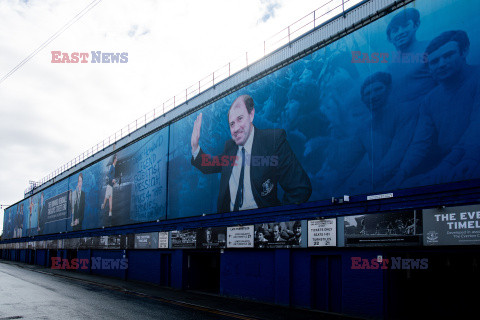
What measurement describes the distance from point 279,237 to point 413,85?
832 centimetres

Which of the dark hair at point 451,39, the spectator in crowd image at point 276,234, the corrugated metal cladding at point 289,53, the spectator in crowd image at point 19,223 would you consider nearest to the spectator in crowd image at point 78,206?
the corrugated metal cladding at point 289,53

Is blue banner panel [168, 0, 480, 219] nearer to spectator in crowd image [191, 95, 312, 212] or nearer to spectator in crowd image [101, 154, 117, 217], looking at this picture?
spectator in crowd image [191, 95, 312, 212]

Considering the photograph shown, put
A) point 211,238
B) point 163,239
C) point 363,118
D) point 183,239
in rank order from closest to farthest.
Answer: point 363,118 < point 211,238 < point 183,239 < point 163,239

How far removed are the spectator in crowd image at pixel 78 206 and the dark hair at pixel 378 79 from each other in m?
36.5

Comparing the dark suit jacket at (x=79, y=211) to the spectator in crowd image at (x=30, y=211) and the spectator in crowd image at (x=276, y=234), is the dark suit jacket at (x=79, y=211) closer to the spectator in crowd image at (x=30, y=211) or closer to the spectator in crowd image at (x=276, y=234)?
the spectator in crowd image at (x=30, y=211)

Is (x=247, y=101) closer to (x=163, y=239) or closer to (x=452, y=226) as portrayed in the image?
(x=163, y=239)

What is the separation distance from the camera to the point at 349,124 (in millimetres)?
16000

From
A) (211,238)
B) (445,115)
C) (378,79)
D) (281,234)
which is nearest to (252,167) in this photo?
(281,234)

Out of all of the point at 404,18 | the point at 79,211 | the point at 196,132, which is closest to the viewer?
the point at 404,18

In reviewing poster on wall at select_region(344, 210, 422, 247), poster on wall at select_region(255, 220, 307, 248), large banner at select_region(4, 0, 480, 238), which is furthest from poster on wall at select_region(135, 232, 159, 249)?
poster on wall at select_region(344, 210, 422, 247)

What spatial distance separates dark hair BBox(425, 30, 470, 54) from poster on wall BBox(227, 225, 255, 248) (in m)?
10.9

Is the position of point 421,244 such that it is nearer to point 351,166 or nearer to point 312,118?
point 351,166

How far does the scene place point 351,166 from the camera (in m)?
15.8

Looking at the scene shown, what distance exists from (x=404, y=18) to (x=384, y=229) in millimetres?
7107
